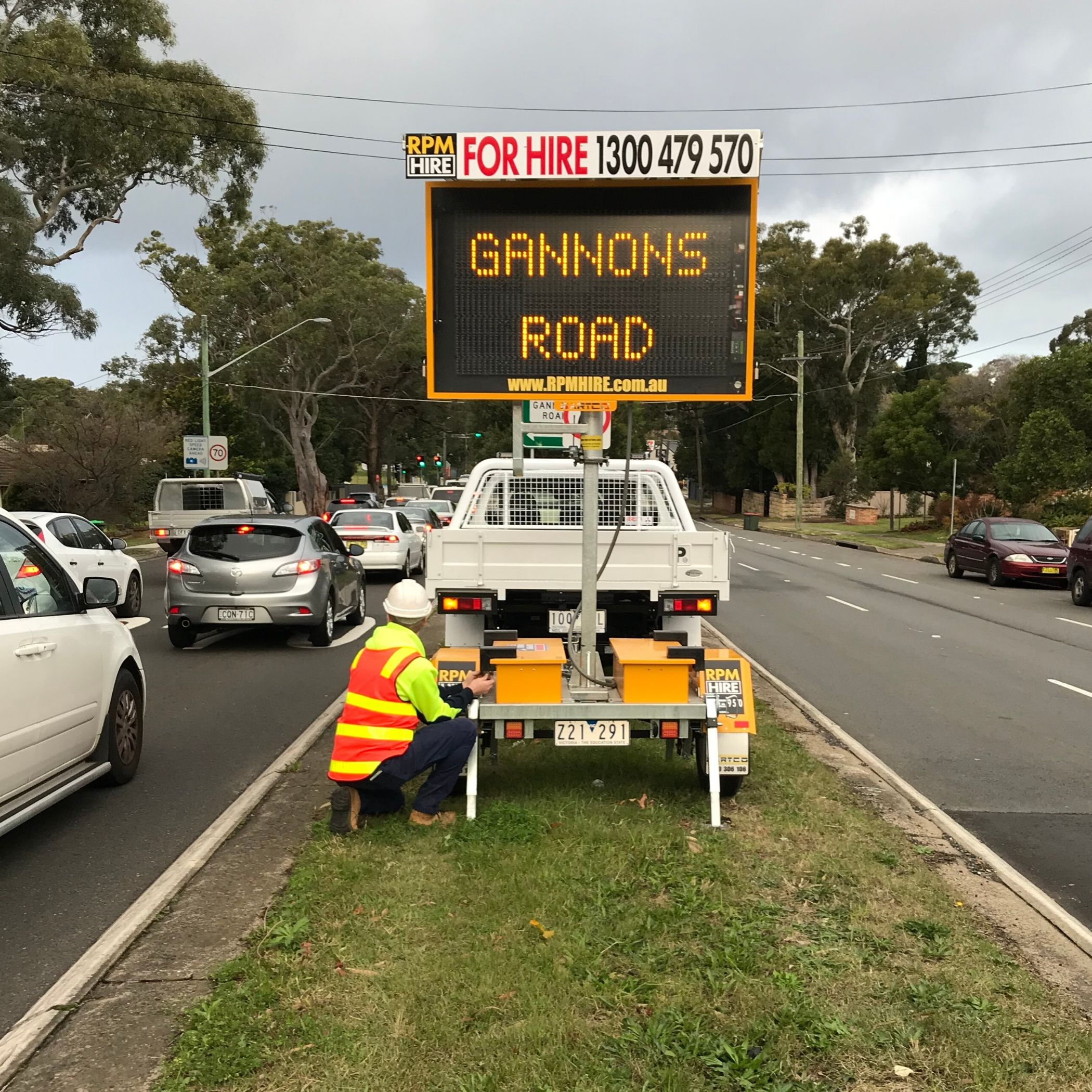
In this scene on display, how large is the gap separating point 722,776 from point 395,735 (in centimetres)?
189

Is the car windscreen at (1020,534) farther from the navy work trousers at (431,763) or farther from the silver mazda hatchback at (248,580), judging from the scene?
the navy work trousers at (431,763)

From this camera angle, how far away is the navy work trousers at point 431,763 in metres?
5.18

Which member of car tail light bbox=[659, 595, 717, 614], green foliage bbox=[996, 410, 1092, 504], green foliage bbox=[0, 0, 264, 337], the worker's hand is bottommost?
the worker's hand

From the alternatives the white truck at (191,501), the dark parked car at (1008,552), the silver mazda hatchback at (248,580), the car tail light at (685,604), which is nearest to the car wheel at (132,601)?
the silver mazda hatchback at (248,580)

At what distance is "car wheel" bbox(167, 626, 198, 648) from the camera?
1178 cm

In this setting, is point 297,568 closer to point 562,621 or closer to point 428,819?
point 562,621

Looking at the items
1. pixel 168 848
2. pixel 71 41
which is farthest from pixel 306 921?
pixel 71 41

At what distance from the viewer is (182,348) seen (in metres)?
49.8

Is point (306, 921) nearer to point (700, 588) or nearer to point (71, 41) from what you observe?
point (700, 588)

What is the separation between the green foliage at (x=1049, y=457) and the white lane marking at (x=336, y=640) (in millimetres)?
21725

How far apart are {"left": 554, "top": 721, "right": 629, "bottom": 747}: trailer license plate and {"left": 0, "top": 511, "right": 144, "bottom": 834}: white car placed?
2559mm

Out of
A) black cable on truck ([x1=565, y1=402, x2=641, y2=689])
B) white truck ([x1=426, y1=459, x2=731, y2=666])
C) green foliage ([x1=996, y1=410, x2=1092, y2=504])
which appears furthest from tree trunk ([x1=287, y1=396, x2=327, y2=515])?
black cable on truck ([x1=565, y1=402, x2=641, y2=689])

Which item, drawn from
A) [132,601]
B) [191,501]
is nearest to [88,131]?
[191,501]

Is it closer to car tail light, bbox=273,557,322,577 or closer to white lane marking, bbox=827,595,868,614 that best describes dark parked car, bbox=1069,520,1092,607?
white lane marking, bbox=827,595,868,614
